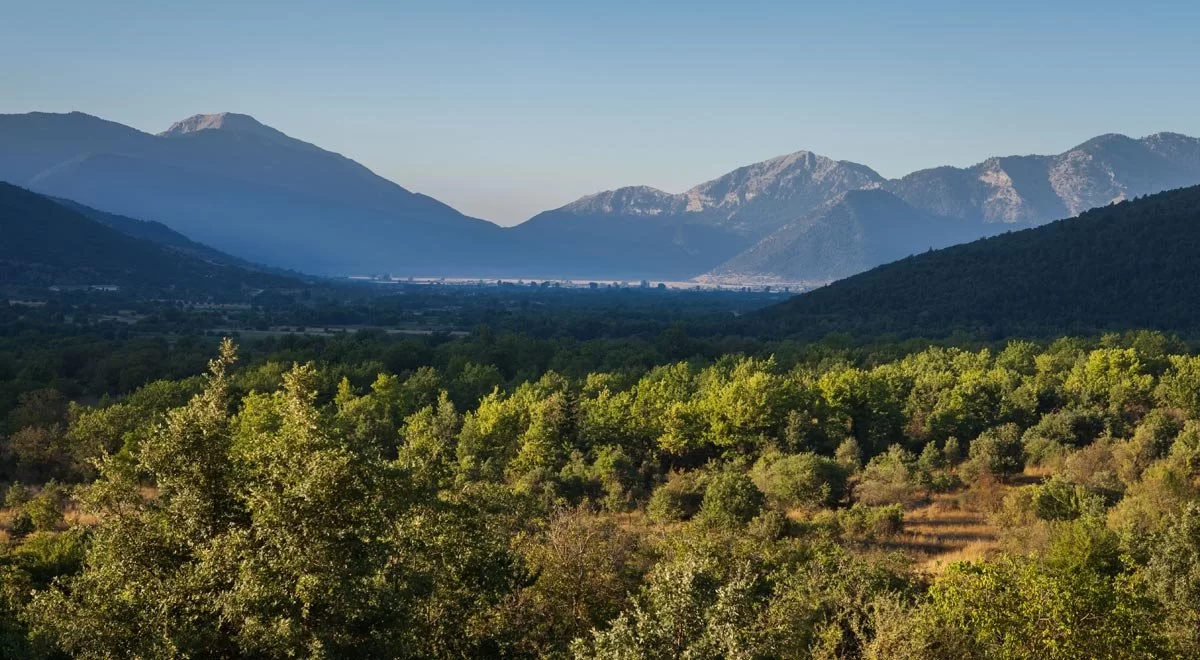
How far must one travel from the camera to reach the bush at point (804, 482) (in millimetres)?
39375

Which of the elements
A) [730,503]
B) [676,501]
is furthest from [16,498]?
[730,503]

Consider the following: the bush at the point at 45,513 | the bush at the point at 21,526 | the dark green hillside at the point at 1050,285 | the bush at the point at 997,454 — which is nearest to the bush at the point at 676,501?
the bush at the point at 997,454

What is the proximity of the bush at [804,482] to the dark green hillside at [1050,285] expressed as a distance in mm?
76517

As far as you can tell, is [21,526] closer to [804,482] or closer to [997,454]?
[804,482]

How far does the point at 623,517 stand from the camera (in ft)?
127

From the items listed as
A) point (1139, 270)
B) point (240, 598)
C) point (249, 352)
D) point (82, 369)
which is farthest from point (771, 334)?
point (240, 598)

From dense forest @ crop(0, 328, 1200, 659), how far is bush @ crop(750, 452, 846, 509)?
0.49ft

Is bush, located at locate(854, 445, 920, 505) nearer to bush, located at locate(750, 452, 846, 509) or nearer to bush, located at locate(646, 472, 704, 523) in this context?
bush, located at locate(750, 452, 846, 509)

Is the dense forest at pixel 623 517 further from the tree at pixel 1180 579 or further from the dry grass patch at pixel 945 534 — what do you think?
the dry grass patch at pixel 945 534

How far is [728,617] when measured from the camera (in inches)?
513

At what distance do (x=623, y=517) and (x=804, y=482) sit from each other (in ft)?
28.3

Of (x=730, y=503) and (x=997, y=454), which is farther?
(x=997, y=454)

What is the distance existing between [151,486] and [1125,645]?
4203 cm

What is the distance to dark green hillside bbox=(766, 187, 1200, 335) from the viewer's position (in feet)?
370
